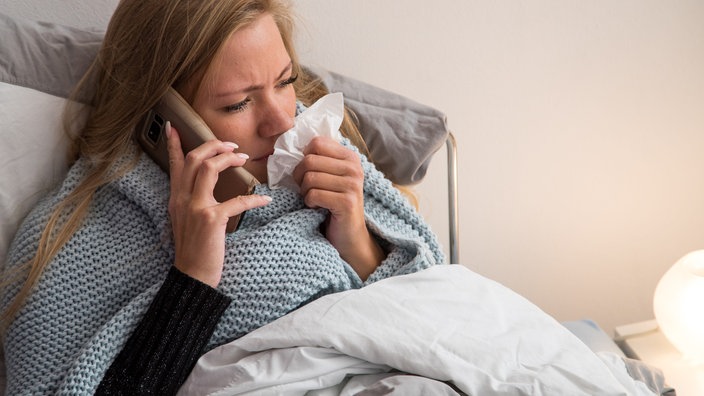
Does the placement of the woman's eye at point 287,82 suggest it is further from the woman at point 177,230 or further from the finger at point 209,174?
the finger at point 209,174

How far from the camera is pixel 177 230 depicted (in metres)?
1.24

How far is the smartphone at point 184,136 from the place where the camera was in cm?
127

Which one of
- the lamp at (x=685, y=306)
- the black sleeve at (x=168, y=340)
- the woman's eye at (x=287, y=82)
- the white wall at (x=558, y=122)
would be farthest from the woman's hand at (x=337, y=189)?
the lamp at (x=685, y=306)

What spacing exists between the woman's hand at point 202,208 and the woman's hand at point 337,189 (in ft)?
0.29

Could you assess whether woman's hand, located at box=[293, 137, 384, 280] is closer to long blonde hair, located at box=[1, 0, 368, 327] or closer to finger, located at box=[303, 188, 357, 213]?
finger, located at box=[303, 188, 357, 213]

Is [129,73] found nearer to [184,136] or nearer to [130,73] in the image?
[130,73]

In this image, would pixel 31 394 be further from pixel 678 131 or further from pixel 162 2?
pixel 678 131

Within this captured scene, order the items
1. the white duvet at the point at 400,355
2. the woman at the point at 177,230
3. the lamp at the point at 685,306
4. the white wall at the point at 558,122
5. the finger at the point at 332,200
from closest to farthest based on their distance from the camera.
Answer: the white duvet at the point at 400,355
the woman at the point at 177,230
the finger at the point at 332,200
the lamp at the point at 685,306
the white wall at the point at 558,122

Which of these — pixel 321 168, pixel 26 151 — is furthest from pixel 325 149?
pixel 26 151

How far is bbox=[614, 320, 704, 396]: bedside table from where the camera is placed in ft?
5.53

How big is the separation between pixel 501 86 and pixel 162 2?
0.90 meters

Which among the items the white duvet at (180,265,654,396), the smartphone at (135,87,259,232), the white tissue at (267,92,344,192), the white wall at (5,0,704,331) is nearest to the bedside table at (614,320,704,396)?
the white wall at (5,0,704,331)

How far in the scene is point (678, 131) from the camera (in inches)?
78.7

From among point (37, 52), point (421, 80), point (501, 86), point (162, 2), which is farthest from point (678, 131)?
point (37, 52)
